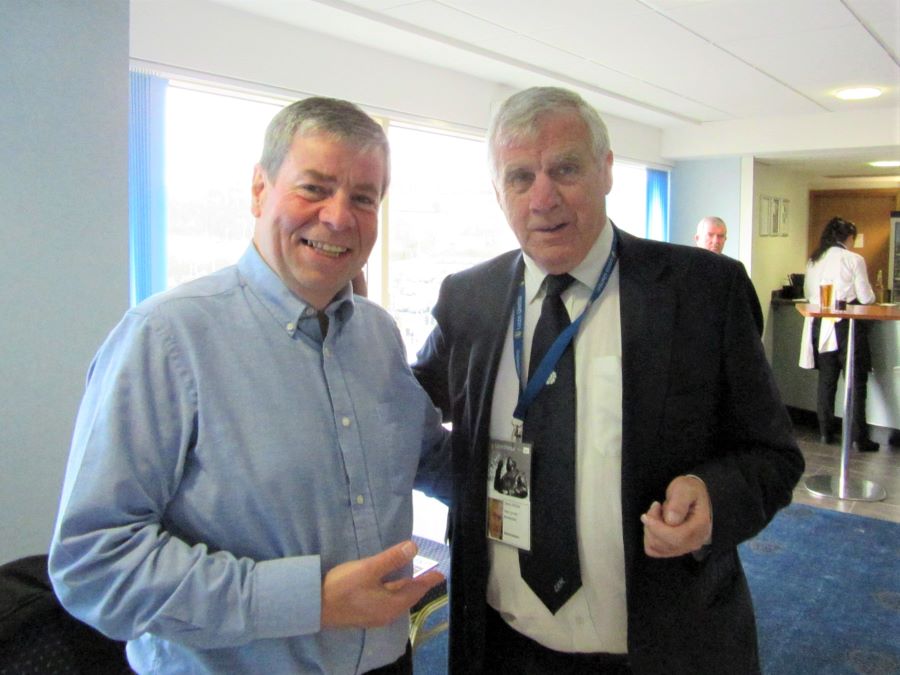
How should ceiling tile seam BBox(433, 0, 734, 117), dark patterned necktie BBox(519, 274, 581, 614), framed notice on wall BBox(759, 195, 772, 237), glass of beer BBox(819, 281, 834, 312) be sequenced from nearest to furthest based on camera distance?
dark patterned necktie BBox(519, 274, 581, 614)
ceiling tile seam BBox(433, 0, 734, 117)
glass of beer BBox(819, 281, 834, 312)
framed notice on wall BBox(759, 195, 772, 237)

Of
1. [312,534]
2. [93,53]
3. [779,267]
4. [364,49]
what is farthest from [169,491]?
[779,267]

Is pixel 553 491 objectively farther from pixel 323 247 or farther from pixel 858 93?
pixel 858 93

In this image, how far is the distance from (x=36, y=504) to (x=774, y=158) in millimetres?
7223

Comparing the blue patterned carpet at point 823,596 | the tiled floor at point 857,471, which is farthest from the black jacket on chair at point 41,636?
the tiled floor at point 857,471

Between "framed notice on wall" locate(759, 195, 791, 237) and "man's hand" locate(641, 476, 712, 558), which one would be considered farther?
"framed notice on wall" locate(759, 195, 791, 237)

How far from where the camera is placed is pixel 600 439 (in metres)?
1.26

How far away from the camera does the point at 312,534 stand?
1045 millimetres

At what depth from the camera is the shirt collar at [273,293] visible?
1.11 metres

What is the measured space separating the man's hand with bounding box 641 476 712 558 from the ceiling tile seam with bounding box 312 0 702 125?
3116 mm

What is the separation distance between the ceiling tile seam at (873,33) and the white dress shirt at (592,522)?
10.3 feet

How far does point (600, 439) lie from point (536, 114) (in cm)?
62

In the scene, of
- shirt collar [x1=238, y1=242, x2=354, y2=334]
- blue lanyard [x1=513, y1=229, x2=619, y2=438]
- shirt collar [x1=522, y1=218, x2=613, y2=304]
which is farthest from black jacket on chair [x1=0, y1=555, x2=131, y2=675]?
shirt collar [x1=522, y1=218, x2=613, y2=304]

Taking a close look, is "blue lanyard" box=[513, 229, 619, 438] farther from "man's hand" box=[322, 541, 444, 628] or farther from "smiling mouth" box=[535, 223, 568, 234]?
"man's hand" box=[322, 541, 444, 628]

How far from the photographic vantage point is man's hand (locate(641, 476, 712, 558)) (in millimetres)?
1090
